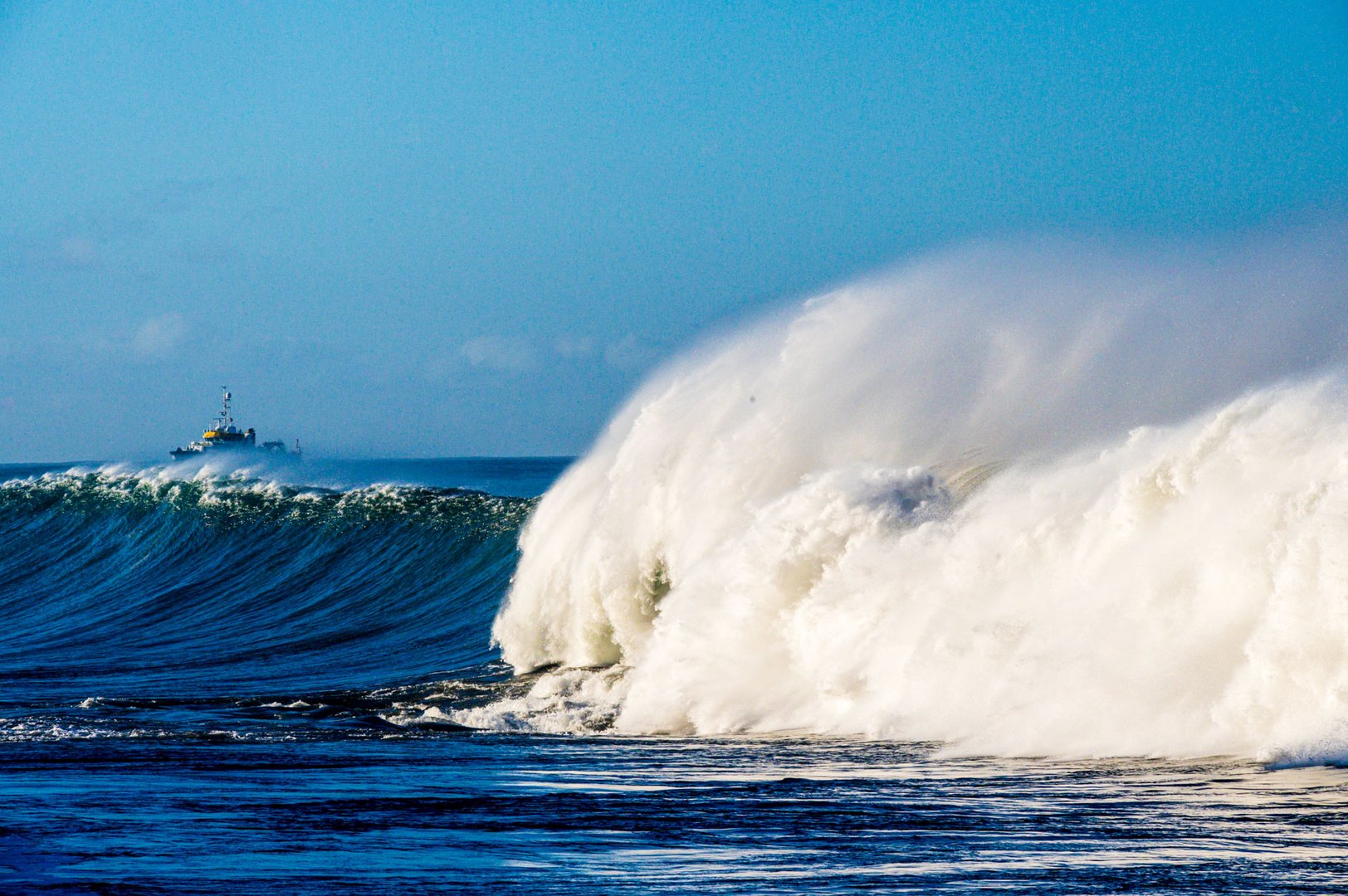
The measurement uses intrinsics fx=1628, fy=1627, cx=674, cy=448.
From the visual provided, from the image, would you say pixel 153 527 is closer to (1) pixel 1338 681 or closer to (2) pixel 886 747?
(2) pixel 886 747

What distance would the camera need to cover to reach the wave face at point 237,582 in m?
18.9

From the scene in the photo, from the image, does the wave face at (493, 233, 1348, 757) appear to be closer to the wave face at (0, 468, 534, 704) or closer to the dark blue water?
the dark blue water

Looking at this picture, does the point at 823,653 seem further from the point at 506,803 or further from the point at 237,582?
the point at 237,582

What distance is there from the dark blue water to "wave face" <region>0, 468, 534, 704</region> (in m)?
0.20

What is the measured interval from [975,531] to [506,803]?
554 cm

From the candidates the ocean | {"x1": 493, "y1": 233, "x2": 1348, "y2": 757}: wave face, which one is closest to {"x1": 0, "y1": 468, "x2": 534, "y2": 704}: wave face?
the ocean

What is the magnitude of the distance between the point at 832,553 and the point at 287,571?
15.1 metres

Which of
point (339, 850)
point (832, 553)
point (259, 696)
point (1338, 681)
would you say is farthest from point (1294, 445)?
point (259, 696)

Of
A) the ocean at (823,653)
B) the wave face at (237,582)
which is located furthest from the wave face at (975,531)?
the wave face at (237,582)

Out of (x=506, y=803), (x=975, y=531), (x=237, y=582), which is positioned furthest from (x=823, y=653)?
(x=237, y=582)

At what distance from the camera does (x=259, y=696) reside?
15836mm

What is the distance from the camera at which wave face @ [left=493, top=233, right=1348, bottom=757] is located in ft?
33.8

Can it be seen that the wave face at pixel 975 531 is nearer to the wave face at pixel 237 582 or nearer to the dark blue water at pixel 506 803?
the dark blue water at pixel 506 803

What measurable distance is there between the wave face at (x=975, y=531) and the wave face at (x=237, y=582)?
2.40 meters
